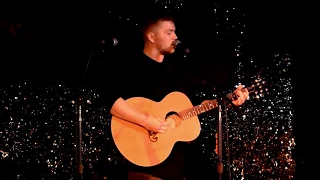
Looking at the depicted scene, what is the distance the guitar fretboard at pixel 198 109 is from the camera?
336 centimetres

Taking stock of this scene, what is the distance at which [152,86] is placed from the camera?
338 cm

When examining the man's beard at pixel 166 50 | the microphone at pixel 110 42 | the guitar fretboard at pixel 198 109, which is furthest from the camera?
the man's beard at pixel 166 50

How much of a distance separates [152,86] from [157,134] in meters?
0.35

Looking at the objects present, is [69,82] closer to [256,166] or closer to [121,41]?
[121,41]

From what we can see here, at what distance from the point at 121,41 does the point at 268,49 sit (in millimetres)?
1241

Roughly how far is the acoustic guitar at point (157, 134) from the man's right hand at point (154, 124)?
42mm

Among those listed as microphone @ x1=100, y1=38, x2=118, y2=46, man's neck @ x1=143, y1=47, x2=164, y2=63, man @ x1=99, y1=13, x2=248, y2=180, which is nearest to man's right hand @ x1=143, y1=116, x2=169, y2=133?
man @ x1=99, y1=13, x2=248, y2=180

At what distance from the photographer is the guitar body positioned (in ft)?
10.6

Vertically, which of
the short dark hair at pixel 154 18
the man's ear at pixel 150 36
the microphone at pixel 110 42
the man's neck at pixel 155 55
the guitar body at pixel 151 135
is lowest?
the guitar body at pixel 151 135

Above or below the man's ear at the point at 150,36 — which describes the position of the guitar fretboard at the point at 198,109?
below

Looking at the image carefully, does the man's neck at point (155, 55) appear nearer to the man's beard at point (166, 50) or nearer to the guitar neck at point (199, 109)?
the man's beard at point (166, 50)

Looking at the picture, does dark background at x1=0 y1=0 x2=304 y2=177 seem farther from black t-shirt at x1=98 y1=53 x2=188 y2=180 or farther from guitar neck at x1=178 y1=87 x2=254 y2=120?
guitar neck at x1=178 y1=87 x2=254 y2=120

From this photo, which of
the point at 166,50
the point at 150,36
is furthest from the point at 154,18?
the point at 166,50

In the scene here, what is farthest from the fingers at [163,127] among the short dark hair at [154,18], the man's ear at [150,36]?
the short dark hair at [154,18]
